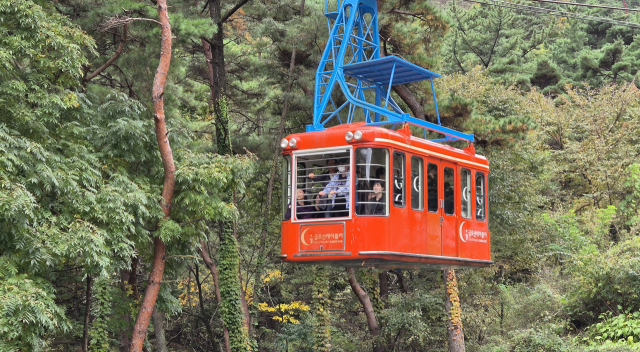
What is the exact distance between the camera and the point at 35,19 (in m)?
11.5

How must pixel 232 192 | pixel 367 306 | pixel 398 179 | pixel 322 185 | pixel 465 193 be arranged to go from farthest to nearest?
pixel 367 306 → pixel 232 192 → pixel 465 193 → pixel 322 185 → pixel 398 179

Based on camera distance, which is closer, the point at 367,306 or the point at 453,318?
the point at 453,318

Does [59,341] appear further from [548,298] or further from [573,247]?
Result: [573,247]

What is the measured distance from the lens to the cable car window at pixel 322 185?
10.8 meters

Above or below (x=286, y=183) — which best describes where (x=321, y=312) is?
below

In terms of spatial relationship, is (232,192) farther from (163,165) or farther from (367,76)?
(367,76)

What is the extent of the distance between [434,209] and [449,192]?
643 millimetres

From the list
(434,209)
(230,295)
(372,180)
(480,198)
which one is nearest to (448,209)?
(434,209)

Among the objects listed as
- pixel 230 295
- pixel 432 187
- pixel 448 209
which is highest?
pixel 432 187

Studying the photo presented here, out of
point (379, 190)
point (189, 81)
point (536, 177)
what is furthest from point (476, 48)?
point (379, 190)

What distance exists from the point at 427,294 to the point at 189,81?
11.1 meters

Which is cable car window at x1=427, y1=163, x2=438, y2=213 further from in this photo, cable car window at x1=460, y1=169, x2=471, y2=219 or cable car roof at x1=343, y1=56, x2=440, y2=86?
cable car roof at x1=343, y1=56, x2=440, y2=86

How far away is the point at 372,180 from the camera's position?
1078 cm

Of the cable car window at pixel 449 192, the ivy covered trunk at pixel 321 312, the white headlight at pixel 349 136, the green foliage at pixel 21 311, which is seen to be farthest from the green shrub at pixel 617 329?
the green foliage at pixel 21 311
